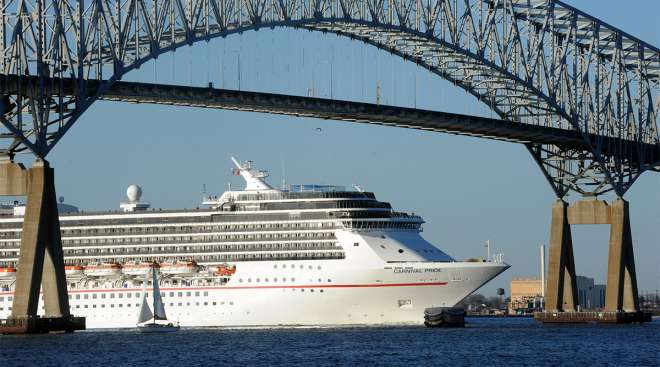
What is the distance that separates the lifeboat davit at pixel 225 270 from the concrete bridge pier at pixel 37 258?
33783 millimetres

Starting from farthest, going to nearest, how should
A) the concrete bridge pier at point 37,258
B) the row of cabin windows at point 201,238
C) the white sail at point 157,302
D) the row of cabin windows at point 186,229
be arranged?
the row of cabin windows at point 186,229, the row of cabin windows at point 201,238, the white sail at point 157,302, the concrete bridge pier at point 37,258

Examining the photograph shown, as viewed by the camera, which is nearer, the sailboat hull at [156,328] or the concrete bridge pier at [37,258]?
the concrete bridge pier at [37,258]

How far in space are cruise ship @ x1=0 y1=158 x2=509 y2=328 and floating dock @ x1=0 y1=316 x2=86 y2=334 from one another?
31804 mm

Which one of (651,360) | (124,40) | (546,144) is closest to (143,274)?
(546,144)

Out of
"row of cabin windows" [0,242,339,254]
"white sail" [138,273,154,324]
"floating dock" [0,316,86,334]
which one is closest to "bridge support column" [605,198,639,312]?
"row of cabin windows" [0,242,339,254]

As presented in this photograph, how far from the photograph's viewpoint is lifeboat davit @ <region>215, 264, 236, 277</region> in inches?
4567

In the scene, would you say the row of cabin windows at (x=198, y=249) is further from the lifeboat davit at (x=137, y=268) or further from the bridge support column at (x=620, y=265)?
the bridge support column at (x=620, y=265)

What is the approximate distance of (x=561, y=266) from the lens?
118 meters

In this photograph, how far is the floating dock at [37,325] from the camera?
257 ft

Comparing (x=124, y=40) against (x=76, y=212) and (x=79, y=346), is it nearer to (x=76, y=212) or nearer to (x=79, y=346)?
(x=79, y=346)

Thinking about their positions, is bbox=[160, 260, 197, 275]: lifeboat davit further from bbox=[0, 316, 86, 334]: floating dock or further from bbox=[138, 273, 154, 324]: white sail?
bbox=[0, 316, 86, 334]: floating dock

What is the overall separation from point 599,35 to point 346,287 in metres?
27.1

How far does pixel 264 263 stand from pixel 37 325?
37.4m

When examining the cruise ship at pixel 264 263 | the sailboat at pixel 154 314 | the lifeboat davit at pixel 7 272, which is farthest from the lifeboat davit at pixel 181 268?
the lifeboat davit at pixel 7 272
